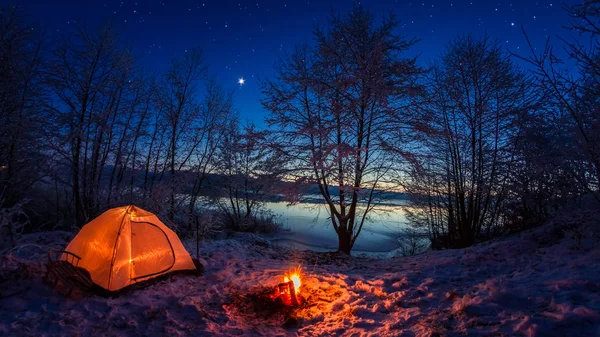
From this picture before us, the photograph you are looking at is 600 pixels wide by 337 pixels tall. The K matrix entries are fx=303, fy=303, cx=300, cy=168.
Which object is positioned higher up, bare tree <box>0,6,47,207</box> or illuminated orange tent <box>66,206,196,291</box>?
bare tree <box>0,6,47,207</box>

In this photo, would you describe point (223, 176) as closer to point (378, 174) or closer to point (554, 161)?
point (378, 174)

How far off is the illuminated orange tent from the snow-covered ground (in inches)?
13.9

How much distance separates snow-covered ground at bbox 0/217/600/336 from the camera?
3.70 m

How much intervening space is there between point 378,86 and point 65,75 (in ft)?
39.2

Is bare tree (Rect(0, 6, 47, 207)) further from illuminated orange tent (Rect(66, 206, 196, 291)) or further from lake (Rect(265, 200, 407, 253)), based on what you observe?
lake (Rect(265, 200, 407, 253))

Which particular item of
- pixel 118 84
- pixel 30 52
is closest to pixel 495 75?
pixel 118 84

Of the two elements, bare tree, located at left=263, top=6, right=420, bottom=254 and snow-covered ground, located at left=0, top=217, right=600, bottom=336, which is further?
bare tree, located at left=263, top=6, right=420, bottom=254

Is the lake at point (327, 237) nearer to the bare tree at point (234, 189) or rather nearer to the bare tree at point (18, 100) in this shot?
the bare tree at point (234, 189)

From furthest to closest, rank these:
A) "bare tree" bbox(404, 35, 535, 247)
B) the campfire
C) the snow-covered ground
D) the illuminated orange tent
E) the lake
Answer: the lake
"bare tree" bbox(404, 35, 535, 247)
the illuminated orange tent
the campfire
the snow-covered ground

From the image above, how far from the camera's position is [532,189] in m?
11.1

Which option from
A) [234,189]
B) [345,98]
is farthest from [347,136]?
[234,189]

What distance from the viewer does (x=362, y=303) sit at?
201 inches

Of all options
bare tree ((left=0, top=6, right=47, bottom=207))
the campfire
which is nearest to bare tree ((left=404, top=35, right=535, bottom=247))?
the campfire

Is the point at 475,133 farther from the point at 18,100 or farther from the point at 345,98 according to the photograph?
the point at 18,100
